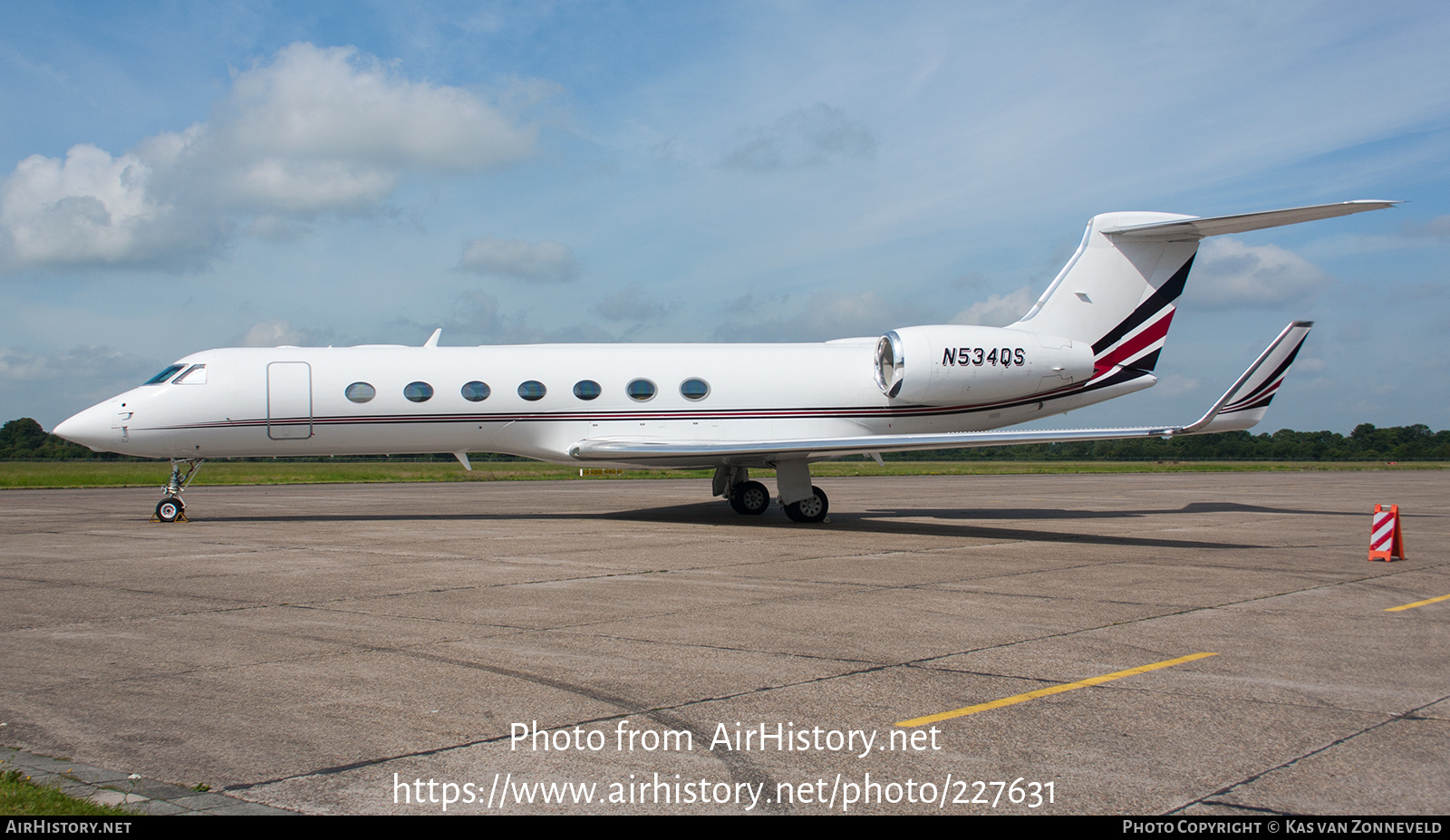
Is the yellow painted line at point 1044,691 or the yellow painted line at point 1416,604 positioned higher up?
the yellow painted line at point 1044,691

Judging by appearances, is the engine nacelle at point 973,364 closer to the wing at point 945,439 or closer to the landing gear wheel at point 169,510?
the wing at point 945,439

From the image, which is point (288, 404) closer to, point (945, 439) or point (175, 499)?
point (175, 499)

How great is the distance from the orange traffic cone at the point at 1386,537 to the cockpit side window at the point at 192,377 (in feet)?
56.2

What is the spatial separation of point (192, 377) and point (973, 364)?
1296 centimetres

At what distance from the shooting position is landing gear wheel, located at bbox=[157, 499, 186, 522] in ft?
53.8

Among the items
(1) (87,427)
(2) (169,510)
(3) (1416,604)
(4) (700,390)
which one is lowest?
(3) (1416,604)

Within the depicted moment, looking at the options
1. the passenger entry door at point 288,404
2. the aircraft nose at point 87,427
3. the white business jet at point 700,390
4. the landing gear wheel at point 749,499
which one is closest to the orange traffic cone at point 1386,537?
the white business jet at point 700,390

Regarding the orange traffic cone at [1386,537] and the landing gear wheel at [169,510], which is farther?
the landing gear wheel at [169,510]

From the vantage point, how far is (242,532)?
48.6 feet

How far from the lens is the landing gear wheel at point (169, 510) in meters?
16.4

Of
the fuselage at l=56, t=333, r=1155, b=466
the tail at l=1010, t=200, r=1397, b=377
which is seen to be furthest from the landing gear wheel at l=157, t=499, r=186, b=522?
the tail at l=1010, t=200, r=1397, b=377

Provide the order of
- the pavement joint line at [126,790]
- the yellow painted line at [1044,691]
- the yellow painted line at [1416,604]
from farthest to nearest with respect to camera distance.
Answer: the yellow painted line at [1416,604] → the yellow painted line at [1044,691] → the pavement joint line at [126,790]

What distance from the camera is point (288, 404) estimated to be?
15992 mm

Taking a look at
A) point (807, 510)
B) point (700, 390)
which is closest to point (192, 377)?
point (700, 390)
